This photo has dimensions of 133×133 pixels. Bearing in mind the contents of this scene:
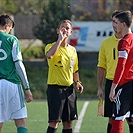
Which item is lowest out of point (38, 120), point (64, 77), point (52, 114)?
point (38, 120)

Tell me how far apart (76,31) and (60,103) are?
13397mm

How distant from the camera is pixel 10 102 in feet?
26.1

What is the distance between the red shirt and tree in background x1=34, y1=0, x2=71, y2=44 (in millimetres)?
14765

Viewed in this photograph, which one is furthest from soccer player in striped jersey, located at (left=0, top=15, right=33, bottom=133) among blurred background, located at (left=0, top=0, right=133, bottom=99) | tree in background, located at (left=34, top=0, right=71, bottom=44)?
tree in background, located at (left=34, top=0, right=71, bottom=44)

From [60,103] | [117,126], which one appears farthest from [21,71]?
[117,126]

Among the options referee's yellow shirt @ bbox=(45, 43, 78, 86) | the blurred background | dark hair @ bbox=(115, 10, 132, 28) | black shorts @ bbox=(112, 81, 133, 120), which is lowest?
the blurred background

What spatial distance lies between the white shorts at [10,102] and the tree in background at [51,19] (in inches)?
582

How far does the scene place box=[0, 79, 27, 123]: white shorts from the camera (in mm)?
7918

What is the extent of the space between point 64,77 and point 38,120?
3.94m

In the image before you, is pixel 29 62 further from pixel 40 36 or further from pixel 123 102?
pixel 123 102

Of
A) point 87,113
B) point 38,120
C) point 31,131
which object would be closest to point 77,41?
point 87,113

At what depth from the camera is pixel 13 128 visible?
36.3ft

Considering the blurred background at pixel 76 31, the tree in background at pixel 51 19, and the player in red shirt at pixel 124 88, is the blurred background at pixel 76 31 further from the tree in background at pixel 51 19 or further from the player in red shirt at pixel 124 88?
the player in red shirt at pixel 124 88

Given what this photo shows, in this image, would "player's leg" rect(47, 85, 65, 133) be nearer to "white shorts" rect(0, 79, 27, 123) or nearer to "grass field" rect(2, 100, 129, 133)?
"white shorts" rect(0, 79, 27, 123)
